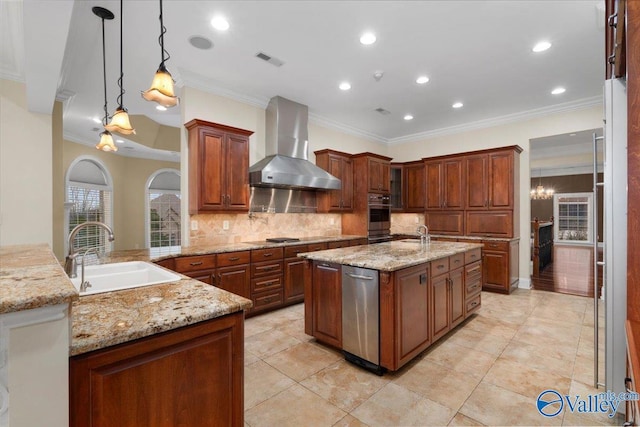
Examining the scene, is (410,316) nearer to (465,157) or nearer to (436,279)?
(436,279)

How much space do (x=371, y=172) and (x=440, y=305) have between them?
10.2 feet

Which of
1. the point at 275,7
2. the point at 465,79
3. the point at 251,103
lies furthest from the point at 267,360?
the point at 465,79

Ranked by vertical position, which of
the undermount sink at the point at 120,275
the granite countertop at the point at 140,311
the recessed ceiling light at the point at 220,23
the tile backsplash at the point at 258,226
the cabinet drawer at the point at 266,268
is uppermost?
the recessed ceiling light at the point at 220,23

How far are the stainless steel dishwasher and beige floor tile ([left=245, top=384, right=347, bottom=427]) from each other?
0.54 metres

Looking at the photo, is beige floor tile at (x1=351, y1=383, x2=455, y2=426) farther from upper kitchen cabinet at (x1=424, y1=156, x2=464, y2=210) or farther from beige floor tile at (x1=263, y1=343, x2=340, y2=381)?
upper kitchen cabinet at (x1=424, y1=156, x2=464, y2=210)

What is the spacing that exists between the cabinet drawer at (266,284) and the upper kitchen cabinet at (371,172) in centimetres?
244

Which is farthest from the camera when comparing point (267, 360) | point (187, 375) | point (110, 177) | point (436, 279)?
point (110, 177)

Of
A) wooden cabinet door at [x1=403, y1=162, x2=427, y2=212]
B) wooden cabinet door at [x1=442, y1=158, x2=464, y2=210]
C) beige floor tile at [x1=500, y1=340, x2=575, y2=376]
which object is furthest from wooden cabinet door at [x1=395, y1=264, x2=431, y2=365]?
wooden cabinet door at [x1=403, y1=162, x2=427, y2=212]

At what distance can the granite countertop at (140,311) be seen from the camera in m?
0.95

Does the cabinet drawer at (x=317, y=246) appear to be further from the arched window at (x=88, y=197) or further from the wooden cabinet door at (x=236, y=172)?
the arched window at (x=88, y=197)

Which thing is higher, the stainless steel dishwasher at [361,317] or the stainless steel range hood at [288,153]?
the stainless steel range hood at [288,153]

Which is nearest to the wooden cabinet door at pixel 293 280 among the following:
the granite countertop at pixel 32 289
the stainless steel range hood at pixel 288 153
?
the stainless steel range hood at pixel 288 153

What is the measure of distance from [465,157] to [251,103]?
3.82 metres

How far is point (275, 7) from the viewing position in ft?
8.35
